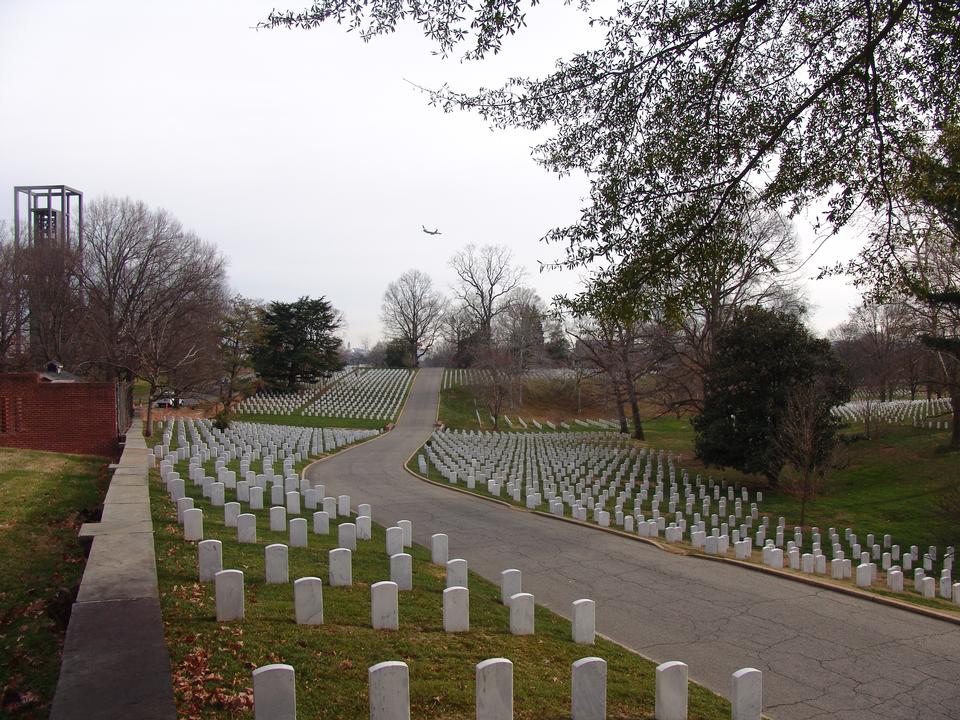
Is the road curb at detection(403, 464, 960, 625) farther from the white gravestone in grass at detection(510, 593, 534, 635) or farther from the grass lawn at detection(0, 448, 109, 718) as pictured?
the grass lawn at detection(0, 448, 109, 718)

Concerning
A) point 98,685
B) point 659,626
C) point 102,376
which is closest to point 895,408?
point 659,626

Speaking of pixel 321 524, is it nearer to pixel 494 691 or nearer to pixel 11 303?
pixel 494 691

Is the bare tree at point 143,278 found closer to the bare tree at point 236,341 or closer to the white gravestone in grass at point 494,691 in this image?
the bare tree at point 236,341

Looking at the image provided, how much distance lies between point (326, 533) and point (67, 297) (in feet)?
125

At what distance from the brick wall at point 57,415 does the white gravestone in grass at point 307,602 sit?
15623 millimetres

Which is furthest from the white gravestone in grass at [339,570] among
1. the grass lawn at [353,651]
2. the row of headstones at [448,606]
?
the grass lawn at [353,651]

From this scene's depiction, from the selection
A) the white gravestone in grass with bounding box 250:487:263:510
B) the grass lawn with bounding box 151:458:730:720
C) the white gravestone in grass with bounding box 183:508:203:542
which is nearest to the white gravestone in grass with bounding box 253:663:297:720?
the grass lawn with bounding box 151:458:730:720

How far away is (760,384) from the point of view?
24188 mm

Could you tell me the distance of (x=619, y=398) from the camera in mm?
41250

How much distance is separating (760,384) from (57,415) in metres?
22.7

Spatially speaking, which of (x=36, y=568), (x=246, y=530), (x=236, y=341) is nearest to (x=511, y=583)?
(x=246, y=530)

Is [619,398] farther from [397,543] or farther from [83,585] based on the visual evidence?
[83,585]

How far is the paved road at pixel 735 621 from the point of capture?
6.51 m

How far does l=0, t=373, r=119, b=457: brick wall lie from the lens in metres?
18.0
